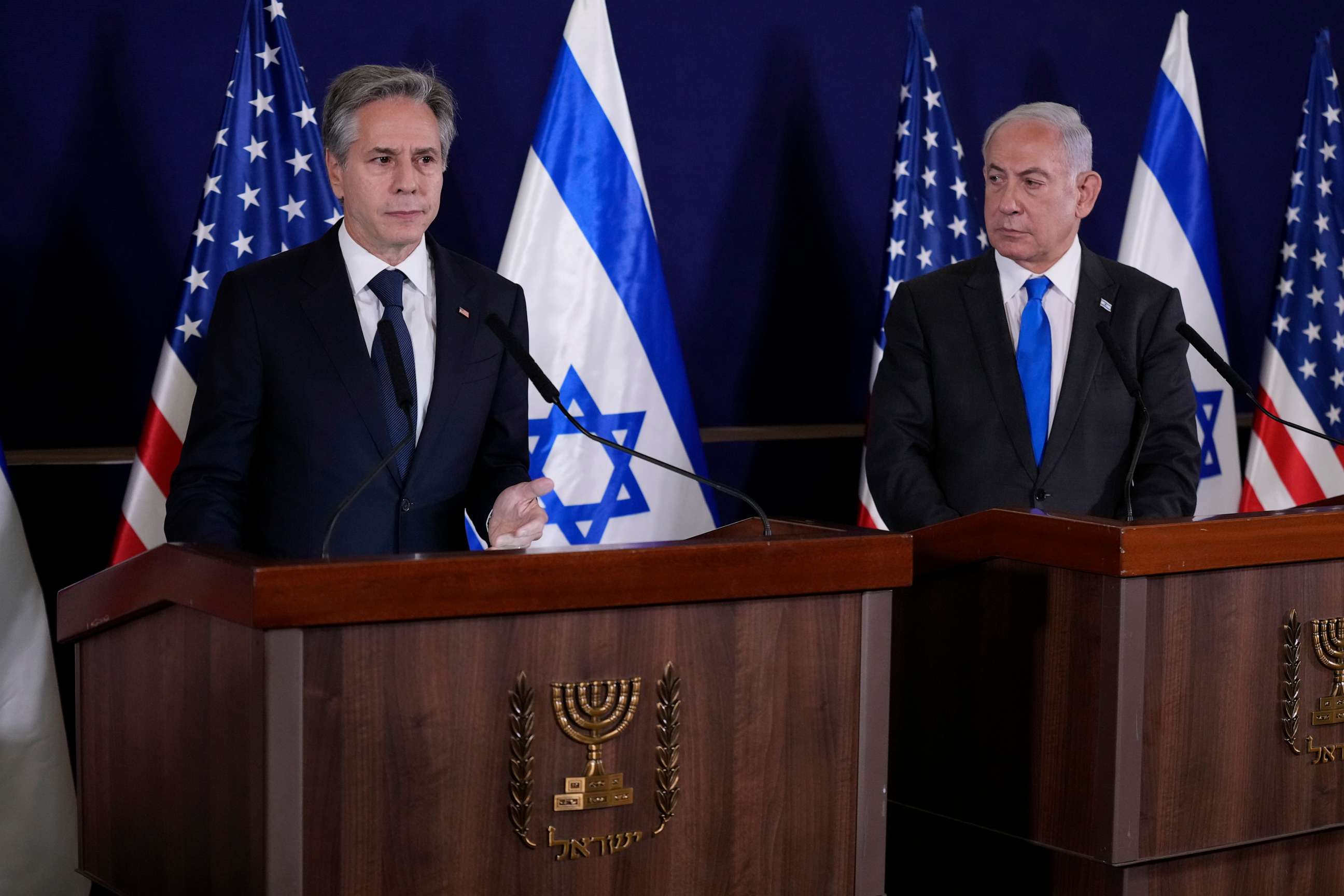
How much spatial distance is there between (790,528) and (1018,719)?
0.46m

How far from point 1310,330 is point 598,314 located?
2.49 meters

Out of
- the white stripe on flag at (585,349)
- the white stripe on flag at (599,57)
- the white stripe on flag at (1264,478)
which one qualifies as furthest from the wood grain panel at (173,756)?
the white stripe on flag at (1264,478)

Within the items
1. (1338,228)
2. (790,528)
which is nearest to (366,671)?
(790,528)

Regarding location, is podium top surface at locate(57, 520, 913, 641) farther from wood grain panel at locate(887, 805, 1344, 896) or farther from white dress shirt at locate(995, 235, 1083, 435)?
white dress shirt at locate(995, 235, 1083, 435)

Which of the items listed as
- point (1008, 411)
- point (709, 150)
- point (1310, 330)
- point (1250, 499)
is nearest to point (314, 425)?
point (1008, 411)

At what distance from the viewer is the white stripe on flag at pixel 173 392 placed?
3.06 meters

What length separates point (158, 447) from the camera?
3057 mm

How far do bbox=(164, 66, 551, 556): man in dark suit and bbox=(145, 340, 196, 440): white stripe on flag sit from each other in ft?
2.46

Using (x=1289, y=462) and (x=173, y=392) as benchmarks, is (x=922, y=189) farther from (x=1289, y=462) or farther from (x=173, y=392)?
(x=173, y=392)

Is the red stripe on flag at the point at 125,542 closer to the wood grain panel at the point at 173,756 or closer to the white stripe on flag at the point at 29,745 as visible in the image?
the white stripe on flag at the point at 29,745

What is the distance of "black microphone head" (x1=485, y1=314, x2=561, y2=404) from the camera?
72.6 inches

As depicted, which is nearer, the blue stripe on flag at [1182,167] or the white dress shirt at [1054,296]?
the white dress shirt at [1054,296]

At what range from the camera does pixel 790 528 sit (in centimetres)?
205

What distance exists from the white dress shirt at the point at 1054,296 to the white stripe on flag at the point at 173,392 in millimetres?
1640
